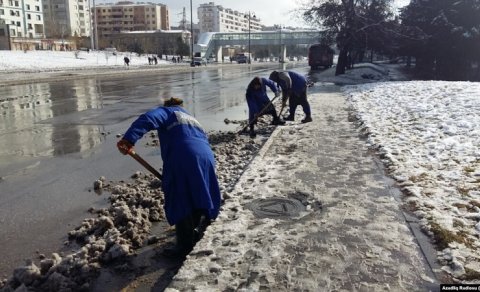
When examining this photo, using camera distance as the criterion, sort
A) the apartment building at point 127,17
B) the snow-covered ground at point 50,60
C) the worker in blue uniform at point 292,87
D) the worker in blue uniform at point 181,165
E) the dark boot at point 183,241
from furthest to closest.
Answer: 1. the apartment building at point 127,17
2. the snow-covered ground at point 50,60
3. the worker in blue uniform at point 292,87
4. the dark boot at point 183,241
5. the worker in blue uniform at point 181,165

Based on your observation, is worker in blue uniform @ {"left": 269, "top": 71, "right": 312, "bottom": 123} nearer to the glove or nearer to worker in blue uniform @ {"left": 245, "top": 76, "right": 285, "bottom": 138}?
worker in blue uniform @ {"left": 245, "top": 76, "right": 285, "bottom": 138}

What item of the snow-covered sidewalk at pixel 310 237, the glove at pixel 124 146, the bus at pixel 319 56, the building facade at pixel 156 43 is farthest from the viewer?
the building facade at pixel 156 43

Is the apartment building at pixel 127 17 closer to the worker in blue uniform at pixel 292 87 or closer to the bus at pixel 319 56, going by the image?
the bus at pixel 319 56

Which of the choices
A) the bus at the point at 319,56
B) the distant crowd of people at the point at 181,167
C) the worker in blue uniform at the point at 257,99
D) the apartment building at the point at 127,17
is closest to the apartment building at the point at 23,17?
the apartment building at the point at 127,17

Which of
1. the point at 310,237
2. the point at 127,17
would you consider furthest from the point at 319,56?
the point at 127,17

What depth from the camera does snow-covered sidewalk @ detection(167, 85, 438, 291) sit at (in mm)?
3428

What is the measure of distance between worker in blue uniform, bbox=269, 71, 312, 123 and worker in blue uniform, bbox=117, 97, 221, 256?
21.7 feet

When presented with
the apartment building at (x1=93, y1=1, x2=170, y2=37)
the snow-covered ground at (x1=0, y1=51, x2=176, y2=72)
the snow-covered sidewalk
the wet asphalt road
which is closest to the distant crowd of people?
the snow-covered sidewalk

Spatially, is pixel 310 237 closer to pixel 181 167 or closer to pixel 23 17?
pixel 181 167

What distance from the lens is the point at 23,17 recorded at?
9850 cm

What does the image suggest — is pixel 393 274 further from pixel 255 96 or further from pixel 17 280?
pixel 255 96

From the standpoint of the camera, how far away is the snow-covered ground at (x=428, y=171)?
3.98m

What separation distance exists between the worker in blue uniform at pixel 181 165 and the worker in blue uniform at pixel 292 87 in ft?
21.7

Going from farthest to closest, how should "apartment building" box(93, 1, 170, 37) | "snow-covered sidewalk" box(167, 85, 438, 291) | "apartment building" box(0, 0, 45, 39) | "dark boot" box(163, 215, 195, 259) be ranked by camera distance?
"apartment building" box(93, 1, 170, 37)
"apartment building" box(0, 0, 45, 39)
"dark boot" box(163, 215, 195, 259)
"snow-covered sidewalk" box(167, 85, 438, 291)
